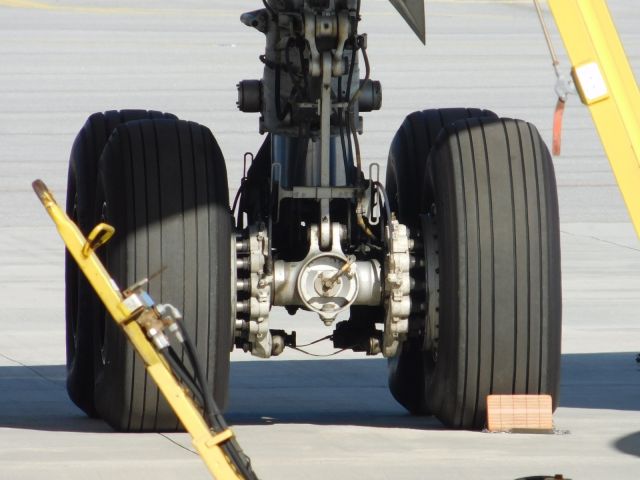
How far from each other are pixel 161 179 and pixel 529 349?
59.5 inches

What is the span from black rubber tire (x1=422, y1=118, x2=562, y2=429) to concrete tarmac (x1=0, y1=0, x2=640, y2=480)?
26cm

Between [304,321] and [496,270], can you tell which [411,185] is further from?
[304,321]

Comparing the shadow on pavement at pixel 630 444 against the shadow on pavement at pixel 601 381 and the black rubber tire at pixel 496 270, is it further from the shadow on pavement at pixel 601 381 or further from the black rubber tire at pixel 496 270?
the shadow on pavement at pixel 601 381

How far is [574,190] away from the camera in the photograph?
17750 mm

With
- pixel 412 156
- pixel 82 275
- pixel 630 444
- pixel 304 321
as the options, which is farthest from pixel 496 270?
pixel 304 321

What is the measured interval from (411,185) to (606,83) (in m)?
3.53

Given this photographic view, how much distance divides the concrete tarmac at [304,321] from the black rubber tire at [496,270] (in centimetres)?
26

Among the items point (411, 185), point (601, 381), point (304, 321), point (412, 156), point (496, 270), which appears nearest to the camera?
point (496, 270)

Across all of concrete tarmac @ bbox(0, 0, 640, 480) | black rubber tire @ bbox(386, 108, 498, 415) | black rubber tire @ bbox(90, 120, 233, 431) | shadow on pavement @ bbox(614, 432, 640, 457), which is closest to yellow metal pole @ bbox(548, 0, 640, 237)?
concrete tarmac @ bbox(0, 0, 640, 480)

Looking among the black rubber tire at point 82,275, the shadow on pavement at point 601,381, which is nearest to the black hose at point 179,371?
the black rubber tire at point 82,275

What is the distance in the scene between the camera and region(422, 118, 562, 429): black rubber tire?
22.1 feet

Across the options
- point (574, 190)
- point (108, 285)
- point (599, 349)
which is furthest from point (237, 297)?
point (574, 190)

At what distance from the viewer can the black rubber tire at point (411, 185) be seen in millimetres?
7777

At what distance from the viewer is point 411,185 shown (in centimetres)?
782
